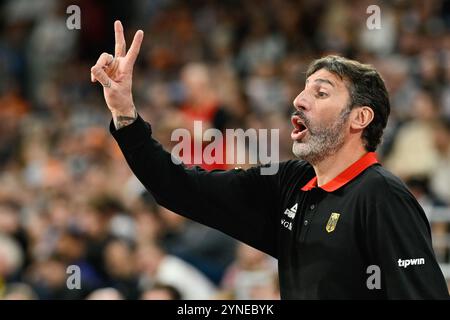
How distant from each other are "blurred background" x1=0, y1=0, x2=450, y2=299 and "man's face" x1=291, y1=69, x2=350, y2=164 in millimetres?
2407

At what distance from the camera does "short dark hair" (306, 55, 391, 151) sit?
332 centimetres

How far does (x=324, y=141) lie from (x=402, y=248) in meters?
0.58

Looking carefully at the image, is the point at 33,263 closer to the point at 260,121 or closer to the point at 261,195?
the point at 260,121

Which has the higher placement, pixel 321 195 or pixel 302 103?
pixel 302 103

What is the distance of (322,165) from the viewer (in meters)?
3.33

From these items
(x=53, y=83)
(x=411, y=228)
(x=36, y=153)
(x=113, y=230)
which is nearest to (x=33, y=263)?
(x=113, y=230)

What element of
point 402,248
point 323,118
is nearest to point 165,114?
point 323,118

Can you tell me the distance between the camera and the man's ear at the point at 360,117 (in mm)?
3299

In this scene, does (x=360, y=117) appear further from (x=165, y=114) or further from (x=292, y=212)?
(x=165, y=114)

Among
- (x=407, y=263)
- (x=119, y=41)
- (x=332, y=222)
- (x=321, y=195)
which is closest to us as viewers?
(x=407, y=263)

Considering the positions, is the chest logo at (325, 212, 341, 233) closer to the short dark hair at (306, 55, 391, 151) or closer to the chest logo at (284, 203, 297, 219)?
the chest logo at (284, 203, 297, 219)

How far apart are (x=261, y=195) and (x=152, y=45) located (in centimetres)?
745

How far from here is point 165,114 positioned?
28.9ft

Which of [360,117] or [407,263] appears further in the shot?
[360,117]
